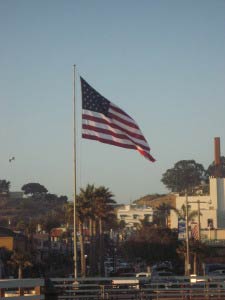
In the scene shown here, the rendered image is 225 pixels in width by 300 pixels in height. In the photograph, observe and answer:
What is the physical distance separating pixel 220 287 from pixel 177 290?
2.62 metres

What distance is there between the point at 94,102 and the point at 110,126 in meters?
1.69

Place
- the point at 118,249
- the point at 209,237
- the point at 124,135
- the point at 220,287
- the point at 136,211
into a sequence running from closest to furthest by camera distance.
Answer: the point at 124,135 < the point at 220,287 < the point at 118,249 < the point at 209,237 < the point at 136,211

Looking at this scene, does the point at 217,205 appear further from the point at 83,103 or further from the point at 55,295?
the point at 55,295

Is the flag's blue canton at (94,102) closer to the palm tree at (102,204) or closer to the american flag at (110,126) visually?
the american flag at (110,126)

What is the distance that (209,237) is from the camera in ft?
353

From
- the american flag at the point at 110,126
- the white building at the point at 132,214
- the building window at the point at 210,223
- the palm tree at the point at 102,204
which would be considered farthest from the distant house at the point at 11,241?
the white building at the point at 132,214

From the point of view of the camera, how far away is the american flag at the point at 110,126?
28.6 metres

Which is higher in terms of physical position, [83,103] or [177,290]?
[83,103]

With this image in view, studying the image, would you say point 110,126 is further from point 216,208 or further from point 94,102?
point 216,208

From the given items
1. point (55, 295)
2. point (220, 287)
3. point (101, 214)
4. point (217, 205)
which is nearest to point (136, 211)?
point (217, 205)

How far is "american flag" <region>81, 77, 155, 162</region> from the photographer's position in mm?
28625

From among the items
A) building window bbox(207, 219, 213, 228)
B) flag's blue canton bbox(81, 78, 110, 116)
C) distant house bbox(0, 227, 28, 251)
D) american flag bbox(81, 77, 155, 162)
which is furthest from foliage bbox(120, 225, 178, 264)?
american flag bbox(81, 77, 155, 162)

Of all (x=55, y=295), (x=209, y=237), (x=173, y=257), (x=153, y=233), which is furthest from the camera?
(x=209, y=237)

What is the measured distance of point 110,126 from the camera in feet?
95.2
